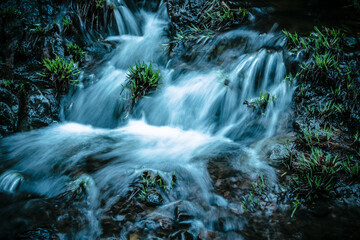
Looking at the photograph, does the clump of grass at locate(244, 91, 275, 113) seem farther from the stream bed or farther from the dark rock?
the dark rock

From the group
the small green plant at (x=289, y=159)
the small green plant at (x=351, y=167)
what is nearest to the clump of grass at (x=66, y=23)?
the small green plant at (x=289, y=159)

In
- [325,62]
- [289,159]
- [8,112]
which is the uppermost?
[325,62]

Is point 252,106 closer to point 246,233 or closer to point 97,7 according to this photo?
point 246,233

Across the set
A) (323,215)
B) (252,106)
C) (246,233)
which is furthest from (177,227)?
(252,106)

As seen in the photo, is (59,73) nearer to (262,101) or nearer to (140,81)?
(140,81)

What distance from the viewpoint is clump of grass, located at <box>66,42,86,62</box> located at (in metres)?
5.76

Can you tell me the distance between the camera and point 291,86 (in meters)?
Result: 4.25

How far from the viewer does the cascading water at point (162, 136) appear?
2.91 meters

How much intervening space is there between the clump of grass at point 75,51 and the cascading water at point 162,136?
676 mm

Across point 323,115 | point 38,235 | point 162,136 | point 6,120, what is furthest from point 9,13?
point 323,115

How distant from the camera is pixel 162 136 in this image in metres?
4.61

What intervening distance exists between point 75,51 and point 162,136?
10.4ft

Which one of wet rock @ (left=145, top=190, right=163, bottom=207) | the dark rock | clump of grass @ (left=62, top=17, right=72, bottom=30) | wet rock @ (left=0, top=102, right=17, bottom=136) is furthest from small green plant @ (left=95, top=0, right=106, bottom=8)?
the dark rock

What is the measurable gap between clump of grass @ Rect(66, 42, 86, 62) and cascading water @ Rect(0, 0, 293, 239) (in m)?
0.68
